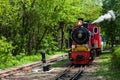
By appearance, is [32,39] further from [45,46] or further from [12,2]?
[12,2]

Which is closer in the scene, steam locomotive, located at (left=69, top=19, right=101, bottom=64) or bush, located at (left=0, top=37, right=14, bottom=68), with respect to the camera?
steam locomotive, located at (left=69, top=19, right=101, bottom=64)

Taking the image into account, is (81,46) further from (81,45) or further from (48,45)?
(48,45)

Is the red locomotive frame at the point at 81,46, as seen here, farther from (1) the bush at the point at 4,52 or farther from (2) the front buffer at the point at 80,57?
(1) the bush at the point at 4,52

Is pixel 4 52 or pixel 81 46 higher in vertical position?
pixel 81 46

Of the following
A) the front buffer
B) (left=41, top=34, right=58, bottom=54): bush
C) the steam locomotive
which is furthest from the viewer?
→ (left=41, top=34, right=58, bottom=54): bush

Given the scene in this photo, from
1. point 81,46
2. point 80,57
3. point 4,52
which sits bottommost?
point 80,57

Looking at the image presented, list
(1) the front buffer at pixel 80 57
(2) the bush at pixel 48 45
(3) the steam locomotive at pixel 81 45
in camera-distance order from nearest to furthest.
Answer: (3) the steam locomotive at pixel 81 45, (1) the front buffer at pixel 80 57, (2) the bush at pixel 48 45

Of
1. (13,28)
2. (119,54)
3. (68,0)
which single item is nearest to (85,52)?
(119,54)

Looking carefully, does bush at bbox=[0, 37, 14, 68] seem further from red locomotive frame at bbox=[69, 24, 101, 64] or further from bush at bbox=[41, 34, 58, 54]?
bush at bbox=[41, 34, 58, 54]

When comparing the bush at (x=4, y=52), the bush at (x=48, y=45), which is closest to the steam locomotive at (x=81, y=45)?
the bush at (x=4, y=52)

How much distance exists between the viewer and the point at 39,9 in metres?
36.6

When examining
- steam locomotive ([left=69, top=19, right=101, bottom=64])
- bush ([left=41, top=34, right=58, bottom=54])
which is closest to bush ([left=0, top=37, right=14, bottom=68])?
steam locomotive ([left=69, top=19, right=101, bottom=64])

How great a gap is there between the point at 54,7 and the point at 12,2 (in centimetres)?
632

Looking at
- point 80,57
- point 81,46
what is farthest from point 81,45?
point 80,57
